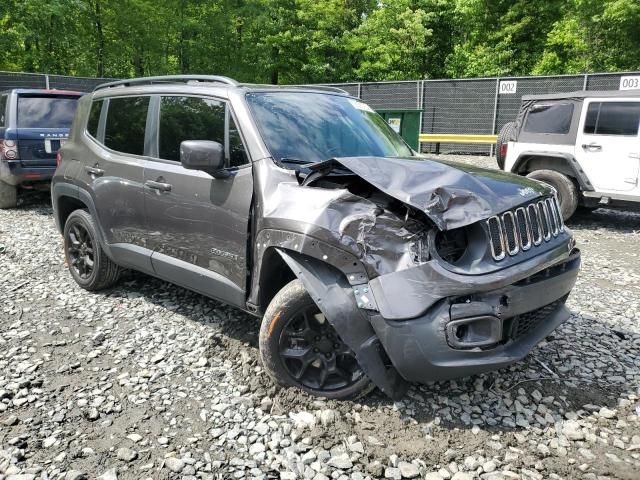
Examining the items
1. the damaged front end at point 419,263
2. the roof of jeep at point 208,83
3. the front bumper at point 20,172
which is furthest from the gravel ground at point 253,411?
the front bumper at point 20,172

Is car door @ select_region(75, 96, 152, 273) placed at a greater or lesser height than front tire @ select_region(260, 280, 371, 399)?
greater

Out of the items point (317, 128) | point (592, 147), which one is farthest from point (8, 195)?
point (592, 147)

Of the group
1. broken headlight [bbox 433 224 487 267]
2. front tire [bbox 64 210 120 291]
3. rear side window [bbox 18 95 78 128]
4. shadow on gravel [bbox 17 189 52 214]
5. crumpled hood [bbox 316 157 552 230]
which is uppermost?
rear side window [bbox 18 95 78 128]

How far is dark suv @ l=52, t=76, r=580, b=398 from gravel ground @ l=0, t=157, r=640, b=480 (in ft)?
0.97

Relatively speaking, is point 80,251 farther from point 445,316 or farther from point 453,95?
point 453,95

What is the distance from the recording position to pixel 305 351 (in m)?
3.09

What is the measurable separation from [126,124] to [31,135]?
4.76 meters

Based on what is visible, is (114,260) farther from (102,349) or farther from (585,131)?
(585,131)

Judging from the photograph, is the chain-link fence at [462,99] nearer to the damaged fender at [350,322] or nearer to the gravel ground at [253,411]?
the gravel ground at [253,411]

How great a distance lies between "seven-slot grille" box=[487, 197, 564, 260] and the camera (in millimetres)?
2695

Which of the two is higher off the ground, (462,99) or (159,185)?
(462,99)

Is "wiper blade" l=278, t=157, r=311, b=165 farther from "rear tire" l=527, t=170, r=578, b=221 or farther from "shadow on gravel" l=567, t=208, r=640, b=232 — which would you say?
"shadow on gravel" l=567, t=208, r=640, b=232

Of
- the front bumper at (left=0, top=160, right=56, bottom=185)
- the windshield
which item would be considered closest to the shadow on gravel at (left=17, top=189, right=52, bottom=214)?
Answer: the front bumper at (left=0, top=160, right=56, bottom=185)

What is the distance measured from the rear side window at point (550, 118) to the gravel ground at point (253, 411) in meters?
4.51
